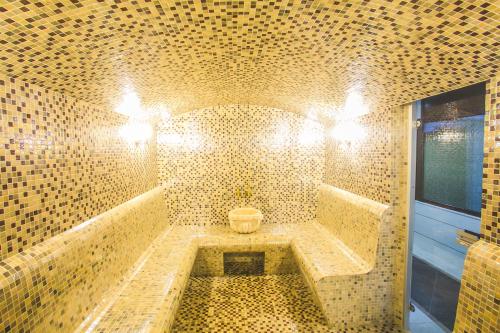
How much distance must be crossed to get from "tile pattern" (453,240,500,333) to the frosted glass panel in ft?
4.86

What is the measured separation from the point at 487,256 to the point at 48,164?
3505 mm

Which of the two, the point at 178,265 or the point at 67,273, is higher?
the point at 67,273

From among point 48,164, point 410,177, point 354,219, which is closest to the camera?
point 48,164

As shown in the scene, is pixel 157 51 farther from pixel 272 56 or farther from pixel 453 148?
pixel 453 148

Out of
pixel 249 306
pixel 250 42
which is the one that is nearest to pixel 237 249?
pixel 249 306

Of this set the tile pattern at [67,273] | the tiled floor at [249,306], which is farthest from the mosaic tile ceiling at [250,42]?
the tiled floor at [249,306]

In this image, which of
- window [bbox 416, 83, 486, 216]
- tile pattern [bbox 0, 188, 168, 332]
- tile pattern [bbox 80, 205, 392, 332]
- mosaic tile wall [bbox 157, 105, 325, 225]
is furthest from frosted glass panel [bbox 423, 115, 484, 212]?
tile pattern [bbox 0, 188, 168, 332]

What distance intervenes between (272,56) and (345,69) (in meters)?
0.71

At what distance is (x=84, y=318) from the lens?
2336 mm

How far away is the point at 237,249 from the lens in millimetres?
4723

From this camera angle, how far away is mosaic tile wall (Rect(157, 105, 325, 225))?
5520 mm

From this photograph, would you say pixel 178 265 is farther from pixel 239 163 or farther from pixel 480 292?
pixel 480 292

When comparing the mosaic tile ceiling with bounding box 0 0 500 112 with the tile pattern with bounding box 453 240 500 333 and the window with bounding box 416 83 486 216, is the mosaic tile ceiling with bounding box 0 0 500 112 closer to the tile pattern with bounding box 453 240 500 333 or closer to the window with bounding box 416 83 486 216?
the window with bounding box 416 83 486 216

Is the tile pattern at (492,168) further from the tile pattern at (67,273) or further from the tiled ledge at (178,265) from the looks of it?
the tile pattern at (67,273)
